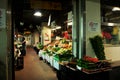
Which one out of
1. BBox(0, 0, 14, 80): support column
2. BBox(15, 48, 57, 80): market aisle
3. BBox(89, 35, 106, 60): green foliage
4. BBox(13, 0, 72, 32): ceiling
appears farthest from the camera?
BBox(15, 48, 57, 80): market aisle

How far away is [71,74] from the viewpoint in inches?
149

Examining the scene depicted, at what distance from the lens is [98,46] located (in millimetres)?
4223

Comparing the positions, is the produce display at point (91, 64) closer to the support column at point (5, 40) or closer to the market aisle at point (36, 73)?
the support column at point (5, 40)

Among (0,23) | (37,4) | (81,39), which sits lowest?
(81,39)

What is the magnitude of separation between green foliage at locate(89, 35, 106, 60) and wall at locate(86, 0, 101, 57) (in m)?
0.11

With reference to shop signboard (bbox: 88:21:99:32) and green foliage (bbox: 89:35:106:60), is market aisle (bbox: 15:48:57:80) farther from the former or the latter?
shop signboard (bbox: 88:21:99:32)

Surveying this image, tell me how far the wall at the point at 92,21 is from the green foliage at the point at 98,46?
11 centimetres

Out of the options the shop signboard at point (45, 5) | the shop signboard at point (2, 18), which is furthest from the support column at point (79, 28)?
the shop signboard at point (2, 18)

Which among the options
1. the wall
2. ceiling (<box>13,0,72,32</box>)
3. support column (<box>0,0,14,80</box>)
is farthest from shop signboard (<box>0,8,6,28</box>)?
the wall

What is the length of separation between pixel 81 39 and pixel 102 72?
3.80 ft

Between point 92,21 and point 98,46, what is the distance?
2.25ft

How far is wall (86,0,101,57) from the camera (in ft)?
13.8

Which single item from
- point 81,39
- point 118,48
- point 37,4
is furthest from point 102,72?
point 37,4

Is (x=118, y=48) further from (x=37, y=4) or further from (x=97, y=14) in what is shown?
(x=37, y=4)
